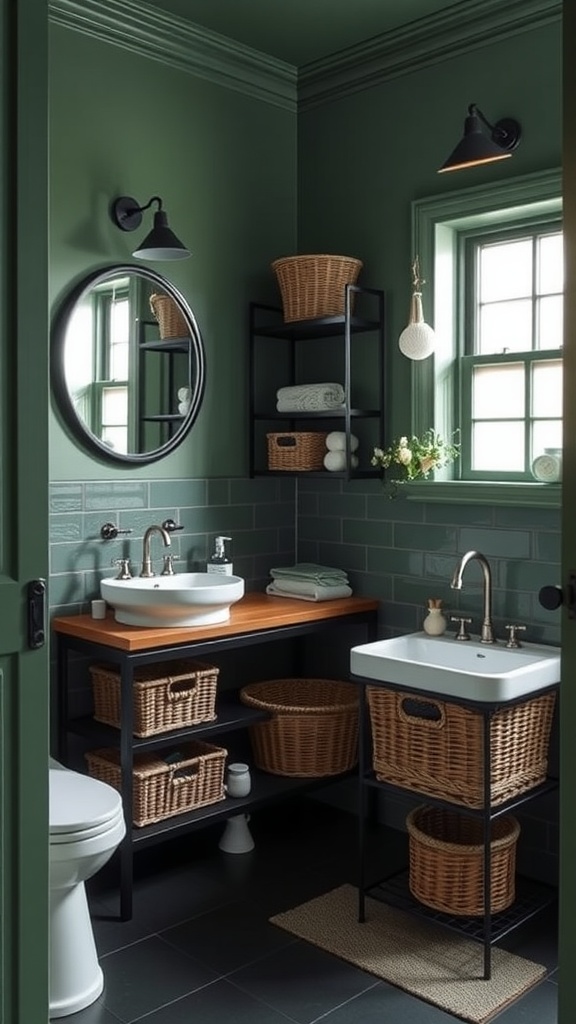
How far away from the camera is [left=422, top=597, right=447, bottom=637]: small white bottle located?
3.57 meters

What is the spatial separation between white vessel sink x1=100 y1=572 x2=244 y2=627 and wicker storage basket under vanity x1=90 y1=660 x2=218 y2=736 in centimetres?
20

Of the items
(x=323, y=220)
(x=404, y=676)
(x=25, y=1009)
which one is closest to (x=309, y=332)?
(x=323, y=220)

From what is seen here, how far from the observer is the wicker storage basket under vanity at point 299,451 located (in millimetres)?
3932

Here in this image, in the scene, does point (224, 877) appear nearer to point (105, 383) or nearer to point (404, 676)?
point (404, 676)

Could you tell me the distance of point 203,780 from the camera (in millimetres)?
3430

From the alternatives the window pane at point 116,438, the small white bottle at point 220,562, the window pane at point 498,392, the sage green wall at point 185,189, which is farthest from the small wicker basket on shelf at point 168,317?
the window pane at point 498,392

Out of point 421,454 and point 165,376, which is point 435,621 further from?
point 165,376

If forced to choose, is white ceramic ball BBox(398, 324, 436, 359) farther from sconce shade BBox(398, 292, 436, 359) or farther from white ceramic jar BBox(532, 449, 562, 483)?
white ceramic jar BBox(532, 449, 562, 483)

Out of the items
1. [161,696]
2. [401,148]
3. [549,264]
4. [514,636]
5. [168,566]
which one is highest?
[401,148]

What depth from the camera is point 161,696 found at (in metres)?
3.23

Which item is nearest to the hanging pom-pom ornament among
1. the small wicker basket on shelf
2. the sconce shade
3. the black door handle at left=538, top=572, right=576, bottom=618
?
the sconce shade

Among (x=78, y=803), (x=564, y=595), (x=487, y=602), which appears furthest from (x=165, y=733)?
(x=564, y=595)

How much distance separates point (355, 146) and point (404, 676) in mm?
2253

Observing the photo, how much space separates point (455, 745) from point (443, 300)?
1725 millimetres
